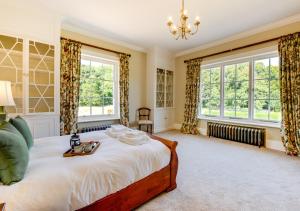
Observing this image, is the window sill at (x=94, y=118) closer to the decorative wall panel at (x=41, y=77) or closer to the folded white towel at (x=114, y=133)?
the decorative wall panel at (x=41, y=77)

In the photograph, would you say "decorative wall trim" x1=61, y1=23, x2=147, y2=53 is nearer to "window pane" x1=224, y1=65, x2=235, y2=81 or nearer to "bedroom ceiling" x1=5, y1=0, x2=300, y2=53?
"bedroom ceiling" x1=5, y1=0, x2=300, y2=53

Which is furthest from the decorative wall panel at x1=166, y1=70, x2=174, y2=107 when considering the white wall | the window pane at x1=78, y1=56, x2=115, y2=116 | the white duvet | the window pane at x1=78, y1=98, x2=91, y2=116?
the white duvet

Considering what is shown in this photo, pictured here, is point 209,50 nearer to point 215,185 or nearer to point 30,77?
point 215,185

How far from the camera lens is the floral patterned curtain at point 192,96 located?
5.13m

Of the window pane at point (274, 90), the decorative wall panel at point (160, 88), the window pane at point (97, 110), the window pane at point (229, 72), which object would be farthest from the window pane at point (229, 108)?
the window pane at point (97, 110)

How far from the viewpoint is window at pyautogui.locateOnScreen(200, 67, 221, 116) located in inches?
192

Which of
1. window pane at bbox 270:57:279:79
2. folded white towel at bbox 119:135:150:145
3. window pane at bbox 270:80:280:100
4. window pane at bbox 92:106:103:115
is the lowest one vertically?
folded white towel at bbox 119:135:150:145

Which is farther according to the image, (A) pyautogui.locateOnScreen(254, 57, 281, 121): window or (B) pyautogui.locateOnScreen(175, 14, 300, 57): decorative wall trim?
(A) pyautogui.locateOnScreen(254, 57, 281, 121): window

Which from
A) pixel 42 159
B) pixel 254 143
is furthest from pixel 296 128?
pixel 42 159

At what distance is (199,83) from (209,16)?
2159 mm

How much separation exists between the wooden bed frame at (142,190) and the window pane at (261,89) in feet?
10.5

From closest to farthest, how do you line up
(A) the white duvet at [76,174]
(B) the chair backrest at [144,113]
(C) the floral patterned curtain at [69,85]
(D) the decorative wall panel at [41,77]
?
(A) the white duvet at [76,174]
(D) the decorative wall panel at [41,77]
(C) the floral patterned curtain at [69,85]
(B) the chair backrest at [144,113]

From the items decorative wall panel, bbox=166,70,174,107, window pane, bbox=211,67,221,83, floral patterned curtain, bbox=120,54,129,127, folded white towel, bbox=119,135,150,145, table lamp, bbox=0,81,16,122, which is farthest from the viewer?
decorative wall panel, bbox=166,70,174,107

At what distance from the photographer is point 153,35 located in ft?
14.1
